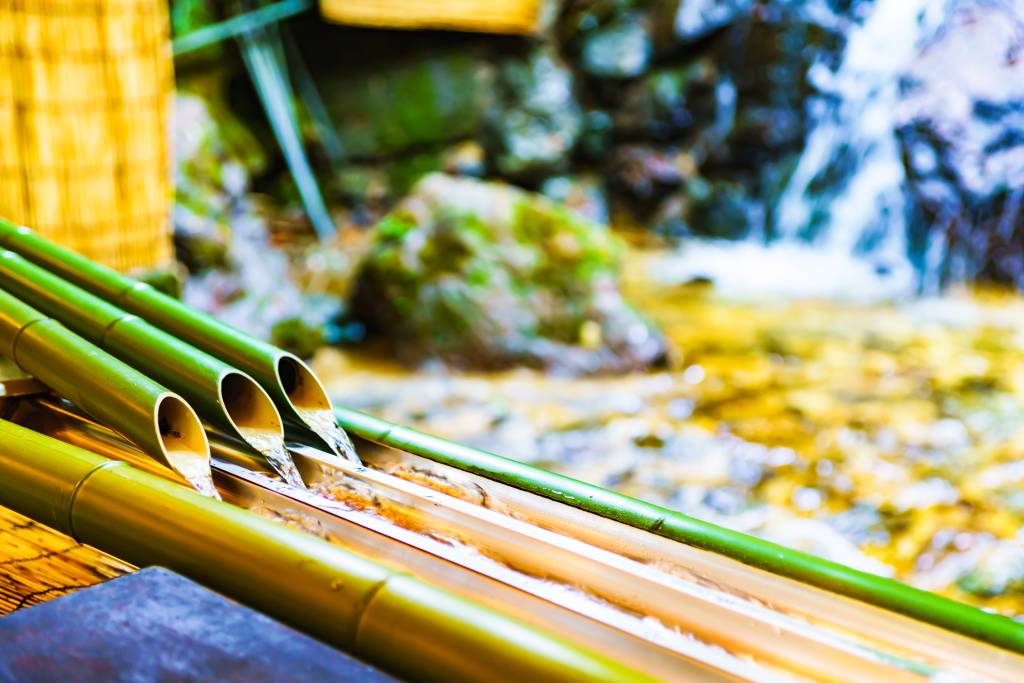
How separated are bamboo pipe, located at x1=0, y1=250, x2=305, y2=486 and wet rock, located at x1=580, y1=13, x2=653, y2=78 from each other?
7464mm

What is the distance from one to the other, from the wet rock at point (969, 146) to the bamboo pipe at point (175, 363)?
640 cm

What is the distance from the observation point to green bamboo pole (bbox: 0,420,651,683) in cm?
75

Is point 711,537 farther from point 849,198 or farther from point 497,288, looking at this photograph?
point 849,198

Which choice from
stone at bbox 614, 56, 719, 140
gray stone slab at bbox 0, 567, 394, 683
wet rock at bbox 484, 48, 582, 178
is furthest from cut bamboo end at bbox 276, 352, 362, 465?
stone at bbox 614, 56, 719, 140

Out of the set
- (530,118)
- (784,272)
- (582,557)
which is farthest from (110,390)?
(530,118)

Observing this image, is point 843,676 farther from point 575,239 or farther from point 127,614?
point 575,239

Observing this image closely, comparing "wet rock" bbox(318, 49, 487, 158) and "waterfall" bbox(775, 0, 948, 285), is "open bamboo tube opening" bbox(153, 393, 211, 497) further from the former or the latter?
"wet rock" bbox(318, 49, 487, 158)

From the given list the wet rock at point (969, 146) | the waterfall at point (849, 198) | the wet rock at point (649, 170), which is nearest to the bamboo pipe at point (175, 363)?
the waterfall at point (849, 198)

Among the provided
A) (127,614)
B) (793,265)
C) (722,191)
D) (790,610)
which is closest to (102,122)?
(127,614)

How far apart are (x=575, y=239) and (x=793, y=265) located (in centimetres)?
277

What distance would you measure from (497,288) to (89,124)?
254 centimetres

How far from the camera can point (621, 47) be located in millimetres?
8172

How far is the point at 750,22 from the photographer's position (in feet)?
25.1

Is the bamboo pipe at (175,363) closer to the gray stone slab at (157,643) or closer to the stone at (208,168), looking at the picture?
the gray stone slab at (157,643)
